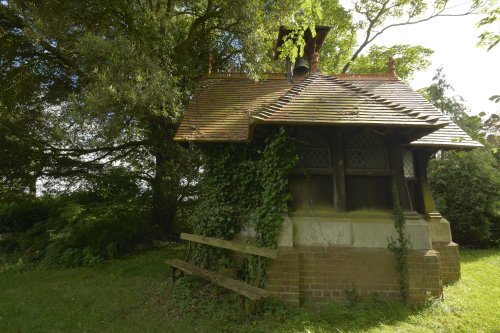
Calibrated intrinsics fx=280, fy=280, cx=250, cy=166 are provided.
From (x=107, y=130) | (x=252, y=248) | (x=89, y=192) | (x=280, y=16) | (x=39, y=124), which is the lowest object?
(x=252, y=248)

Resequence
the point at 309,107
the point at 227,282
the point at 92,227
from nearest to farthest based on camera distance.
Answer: the point at 227,282 < the point at 309,107 < the point at 92,227

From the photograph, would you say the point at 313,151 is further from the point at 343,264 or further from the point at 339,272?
the point at 339,272

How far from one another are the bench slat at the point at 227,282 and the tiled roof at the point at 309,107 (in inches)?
113

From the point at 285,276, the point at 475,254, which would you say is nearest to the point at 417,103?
the point at 285,276

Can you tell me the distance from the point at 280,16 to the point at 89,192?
349 inches

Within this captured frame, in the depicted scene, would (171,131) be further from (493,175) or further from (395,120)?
(493,175)

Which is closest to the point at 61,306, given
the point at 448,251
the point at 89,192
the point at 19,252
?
the point at 89,192

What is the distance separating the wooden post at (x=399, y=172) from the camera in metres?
5.76

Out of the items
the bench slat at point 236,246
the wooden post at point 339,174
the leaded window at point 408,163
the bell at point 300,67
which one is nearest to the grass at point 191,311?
the bench slat at point 236,246

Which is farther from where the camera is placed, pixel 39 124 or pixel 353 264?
pixel 39 124

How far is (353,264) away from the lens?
5543mm

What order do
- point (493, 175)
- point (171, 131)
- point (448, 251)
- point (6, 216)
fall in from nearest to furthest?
point (448, 251) → point (171, 131) → point (493, 175) → point (6, 216)

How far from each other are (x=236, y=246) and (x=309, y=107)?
317cm

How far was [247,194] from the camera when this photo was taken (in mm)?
6391
